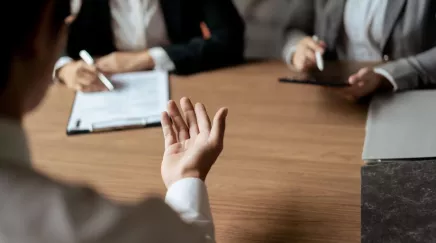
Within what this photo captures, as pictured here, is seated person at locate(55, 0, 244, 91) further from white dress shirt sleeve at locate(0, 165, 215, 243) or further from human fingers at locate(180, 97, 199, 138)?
white dress shirt sleeve at locate(0, 165, 215, 243)

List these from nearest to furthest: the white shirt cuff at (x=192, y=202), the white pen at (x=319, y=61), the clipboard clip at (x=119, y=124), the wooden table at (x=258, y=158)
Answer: the white shirt cuff at (x=192, y=202) < the wooden table at (x=258, y=158) < the clipboard clip at (x=119, y=124) < the white pen at (x=319, y=61)

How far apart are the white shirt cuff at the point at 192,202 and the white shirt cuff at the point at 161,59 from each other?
0.60m

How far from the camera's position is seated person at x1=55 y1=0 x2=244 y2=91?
1402 mm

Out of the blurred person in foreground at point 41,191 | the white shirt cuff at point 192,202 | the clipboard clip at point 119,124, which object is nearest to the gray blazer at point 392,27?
the clipboard clip at point 119,124

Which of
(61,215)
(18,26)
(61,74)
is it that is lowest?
(61,74)

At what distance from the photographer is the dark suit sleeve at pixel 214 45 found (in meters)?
1.38

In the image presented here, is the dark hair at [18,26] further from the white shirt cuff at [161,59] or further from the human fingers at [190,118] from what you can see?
the white shirt cuff at [161,59]

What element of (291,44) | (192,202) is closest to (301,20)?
(291,44)

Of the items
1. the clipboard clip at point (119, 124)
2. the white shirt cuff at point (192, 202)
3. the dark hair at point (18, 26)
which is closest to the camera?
the dark hair at point (18, 26)

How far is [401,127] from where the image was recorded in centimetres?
105

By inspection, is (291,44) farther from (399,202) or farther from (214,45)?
(399,202)

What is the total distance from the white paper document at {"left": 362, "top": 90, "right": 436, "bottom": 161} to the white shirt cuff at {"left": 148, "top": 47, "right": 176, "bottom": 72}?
503 mm

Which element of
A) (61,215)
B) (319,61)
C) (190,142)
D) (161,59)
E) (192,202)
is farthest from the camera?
(161,59)

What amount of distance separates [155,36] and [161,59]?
0.17 metres
